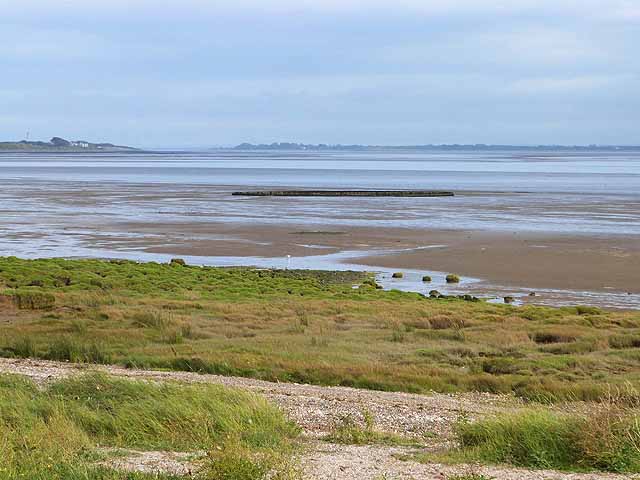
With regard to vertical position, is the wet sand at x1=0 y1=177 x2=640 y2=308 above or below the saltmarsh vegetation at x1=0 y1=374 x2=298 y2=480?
below

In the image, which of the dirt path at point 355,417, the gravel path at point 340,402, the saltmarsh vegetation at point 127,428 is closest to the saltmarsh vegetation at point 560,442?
the dirt path at point 355,417

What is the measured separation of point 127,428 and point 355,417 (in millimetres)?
3258

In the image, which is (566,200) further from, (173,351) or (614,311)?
(173,351)

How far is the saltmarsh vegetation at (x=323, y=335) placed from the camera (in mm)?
17969

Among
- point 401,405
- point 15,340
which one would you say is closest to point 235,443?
point 401,405

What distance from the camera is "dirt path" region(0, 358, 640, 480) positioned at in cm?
1003

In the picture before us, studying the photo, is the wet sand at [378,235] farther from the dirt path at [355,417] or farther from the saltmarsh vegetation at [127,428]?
the saltmarsh vegetation at [127,428]

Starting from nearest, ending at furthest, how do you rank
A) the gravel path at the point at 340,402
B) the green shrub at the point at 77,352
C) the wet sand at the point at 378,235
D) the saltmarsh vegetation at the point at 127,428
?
the saltmarsh vegetation at the point at 127,428
the gravel path at the point at 340,402
the green shrub at the point at 77,352
the wet sand at the point at 378,235

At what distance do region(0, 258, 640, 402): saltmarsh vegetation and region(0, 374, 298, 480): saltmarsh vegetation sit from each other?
15.7 feet

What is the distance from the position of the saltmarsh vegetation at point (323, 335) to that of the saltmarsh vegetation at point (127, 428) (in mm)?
4798

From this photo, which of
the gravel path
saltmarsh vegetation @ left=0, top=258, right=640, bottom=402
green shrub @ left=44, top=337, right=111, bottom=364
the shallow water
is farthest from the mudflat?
the gravel path

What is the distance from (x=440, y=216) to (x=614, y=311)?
3332 centimetres

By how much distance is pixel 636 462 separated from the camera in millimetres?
10109

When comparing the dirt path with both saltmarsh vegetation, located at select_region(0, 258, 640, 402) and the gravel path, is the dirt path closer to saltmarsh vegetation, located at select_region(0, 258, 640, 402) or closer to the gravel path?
the gravel path
